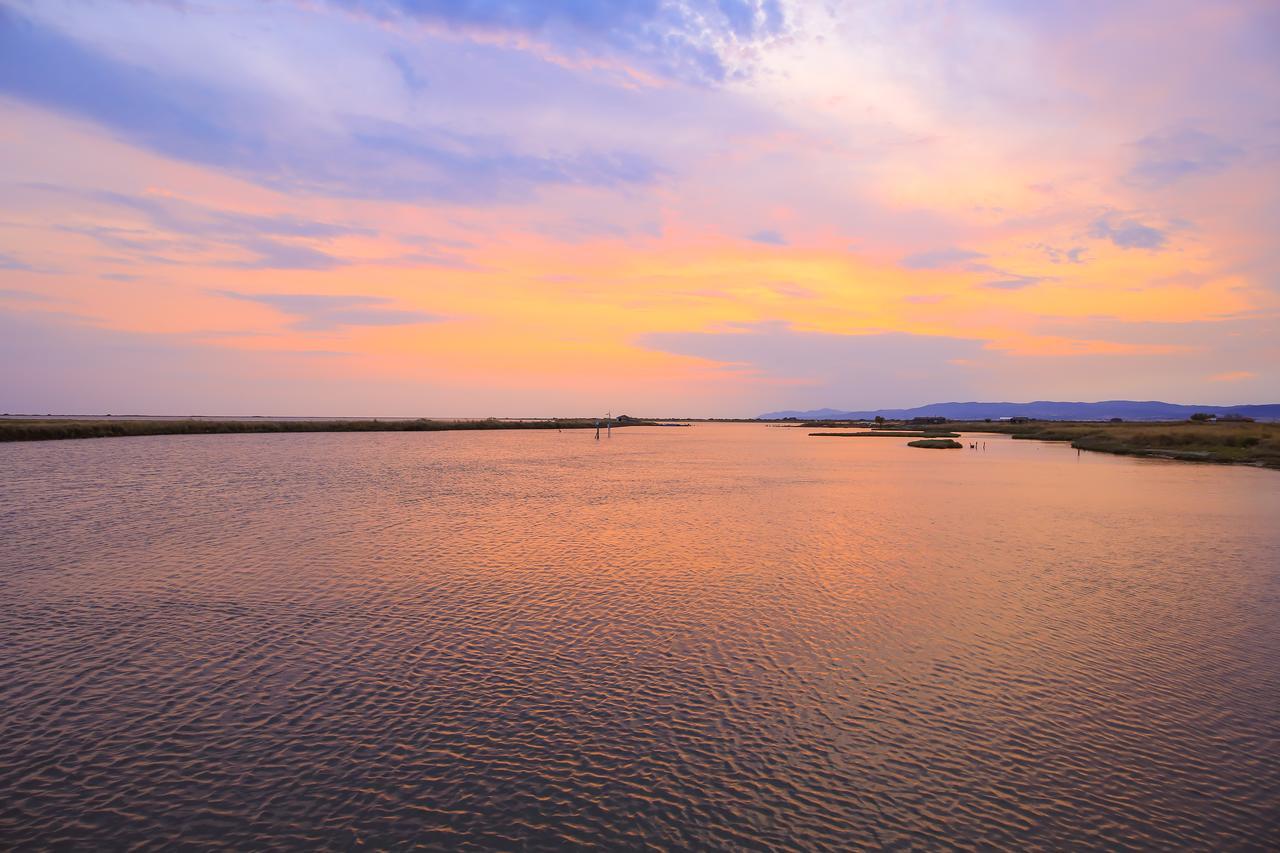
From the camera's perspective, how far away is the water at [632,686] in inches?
404

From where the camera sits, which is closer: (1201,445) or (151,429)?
(1201,445)

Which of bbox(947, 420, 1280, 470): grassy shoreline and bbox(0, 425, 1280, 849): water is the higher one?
bbox(947, 420, 1280, 470): grassy shoreline

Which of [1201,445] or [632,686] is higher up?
[1201,445]

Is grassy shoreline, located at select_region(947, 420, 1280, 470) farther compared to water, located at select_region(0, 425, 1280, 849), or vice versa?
grassy shoreline, located at select_region(947, 420, 1280, 470)

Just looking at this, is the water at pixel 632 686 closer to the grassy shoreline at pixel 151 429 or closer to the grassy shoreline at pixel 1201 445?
the grassy shoreline at pixel 1201 445

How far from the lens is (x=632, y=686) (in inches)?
594

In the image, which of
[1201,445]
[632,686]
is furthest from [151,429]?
[1201,445]

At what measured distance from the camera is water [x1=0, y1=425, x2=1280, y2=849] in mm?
10273

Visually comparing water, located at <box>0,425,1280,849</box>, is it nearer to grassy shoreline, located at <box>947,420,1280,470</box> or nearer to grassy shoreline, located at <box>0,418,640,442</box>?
grassy shoreline, located at <box>947,420,1280,470</box>

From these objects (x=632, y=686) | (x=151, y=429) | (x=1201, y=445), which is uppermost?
(x=151, y=429)

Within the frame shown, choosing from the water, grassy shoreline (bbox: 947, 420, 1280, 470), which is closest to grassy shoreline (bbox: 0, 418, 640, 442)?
the water

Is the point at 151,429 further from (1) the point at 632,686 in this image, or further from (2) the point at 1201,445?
(2) the point at 1201,445

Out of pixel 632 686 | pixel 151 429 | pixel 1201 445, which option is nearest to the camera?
pixel 632 686

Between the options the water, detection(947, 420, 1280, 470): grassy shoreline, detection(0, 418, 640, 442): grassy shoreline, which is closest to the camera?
A: the water
